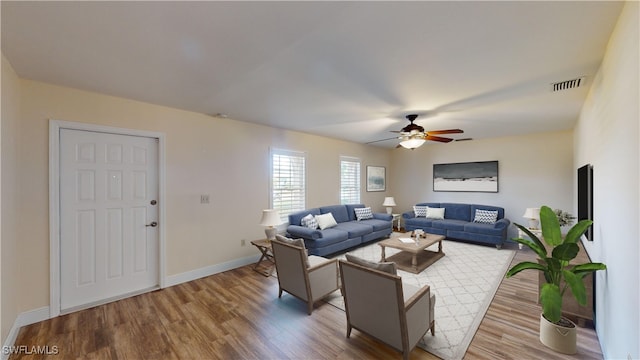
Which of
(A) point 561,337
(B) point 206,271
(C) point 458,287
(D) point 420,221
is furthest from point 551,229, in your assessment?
(B) point 206,271

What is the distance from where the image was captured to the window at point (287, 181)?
4.96 m

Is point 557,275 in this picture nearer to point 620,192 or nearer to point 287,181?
point 620,192

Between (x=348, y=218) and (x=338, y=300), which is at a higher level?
(x=348, y=218)

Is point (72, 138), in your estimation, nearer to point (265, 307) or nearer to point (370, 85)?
point (265, 307)

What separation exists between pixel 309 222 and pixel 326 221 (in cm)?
42

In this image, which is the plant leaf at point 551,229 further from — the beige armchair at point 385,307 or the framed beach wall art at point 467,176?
the framed beach wall art at point 467,176

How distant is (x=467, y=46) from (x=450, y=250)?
171 inches

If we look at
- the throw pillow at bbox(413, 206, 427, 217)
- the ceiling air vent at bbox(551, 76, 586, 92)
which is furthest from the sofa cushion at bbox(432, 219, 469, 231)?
the ceiling air vent at bbox(551, 76, 586, 92)

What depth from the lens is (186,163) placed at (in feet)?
12.3

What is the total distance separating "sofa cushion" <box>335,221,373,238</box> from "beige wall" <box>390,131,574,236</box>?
109 inches

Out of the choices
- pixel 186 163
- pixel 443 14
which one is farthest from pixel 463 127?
pixel 186 163

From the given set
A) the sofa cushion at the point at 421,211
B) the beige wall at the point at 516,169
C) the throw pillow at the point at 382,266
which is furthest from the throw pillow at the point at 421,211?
the throw pillow at the point at 382,266

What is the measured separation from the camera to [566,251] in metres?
2.10

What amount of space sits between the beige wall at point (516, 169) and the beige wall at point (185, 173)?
353 cm
